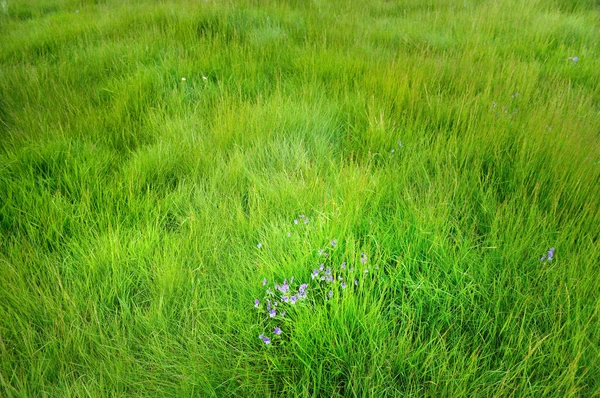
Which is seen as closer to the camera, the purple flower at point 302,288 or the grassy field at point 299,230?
the grassy field at point 299,230

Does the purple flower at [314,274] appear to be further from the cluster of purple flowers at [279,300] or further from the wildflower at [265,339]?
the wildflower at [265,339]

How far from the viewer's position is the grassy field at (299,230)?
1234 millimetres

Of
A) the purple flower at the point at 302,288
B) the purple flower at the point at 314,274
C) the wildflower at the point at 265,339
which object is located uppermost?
the purple flower at the point at 314,274

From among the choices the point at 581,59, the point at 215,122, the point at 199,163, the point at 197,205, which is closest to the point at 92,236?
the point at 197,205

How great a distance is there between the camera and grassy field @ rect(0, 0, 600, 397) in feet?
4.05

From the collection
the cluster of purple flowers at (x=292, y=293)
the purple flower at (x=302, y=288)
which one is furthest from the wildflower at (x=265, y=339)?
the purple flower at (x=302, y=288)

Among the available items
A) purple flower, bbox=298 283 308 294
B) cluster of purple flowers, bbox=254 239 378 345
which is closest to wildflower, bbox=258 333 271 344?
cluster of purple flowers, bbox=254 239 378 345

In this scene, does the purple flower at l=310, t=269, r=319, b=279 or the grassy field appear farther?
the purple flower at l=310, t=269, r=319, b=279

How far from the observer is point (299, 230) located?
169 centimetres

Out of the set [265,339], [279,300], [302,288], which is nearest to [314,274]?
[302,288]

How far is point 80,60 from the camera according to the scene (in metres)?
3.74

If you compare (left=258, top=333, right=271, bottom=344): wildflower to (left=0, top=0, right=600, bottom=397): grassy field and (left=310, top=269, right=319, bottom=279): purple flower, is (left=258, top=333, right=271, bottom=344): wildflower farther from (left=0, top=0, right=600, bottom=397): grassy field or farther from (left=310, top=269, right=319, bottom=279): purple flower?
(left=310, top=269, right=319, bottom=279): purple flower

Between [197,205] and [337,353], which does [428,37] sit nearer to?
[197,205]

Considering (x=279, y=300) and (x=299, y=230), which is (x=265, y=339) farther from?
(x=299, y=230)
